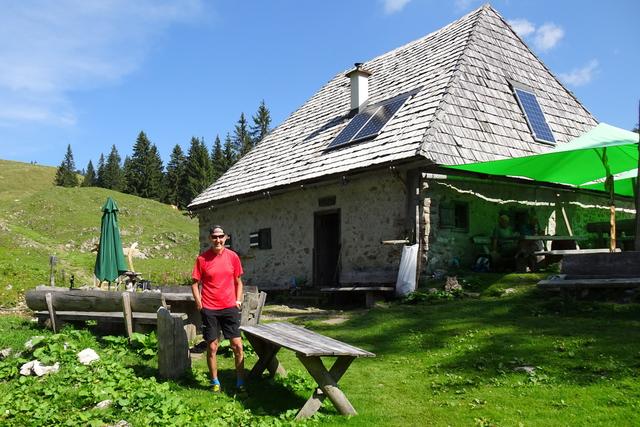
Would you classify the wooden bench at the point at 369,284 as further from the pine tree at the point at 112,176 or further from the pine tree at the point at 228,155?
the pine tree at the point at 112,176

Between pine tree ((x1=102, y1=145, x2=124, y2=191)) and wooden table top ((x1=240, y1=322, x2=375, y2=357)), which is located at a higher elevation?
pine tree ((x1=102, y1=145, x2=124, y2=191))

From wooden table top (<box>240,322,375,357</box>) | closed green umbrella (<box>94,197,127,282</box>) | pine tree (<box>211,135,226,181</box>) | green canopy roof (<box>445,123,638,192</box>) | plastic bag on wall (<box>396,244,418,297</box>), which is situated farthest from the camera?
pine tree (<box>211,135,226,181</box>)

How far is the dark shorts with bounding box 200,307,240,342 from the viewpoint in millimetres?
5766

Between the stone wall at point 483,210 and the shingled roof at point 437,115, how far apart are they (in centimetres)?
77

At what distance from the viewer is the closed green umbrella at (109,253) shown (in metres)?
11.2

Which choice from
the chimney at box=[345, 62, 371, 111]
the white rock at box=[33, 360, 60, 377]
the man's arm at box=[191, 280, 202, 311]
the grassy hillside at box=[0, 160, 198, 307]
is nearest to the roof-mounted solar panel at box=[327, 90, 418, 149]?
A: the chimney at box=[345, 62, 371, 111]

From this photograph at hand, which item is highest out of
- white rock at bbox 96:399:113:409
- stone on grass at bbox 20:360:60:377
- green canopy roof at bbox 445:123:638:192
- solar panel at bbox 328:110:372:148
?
solar panel at bbox 328:110:372:148

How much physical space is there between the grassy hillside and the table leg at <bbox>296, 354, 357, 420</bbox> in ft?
41.0

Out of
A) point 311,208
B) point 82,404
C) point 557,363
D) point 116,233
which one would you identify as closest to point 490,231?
point 311,208

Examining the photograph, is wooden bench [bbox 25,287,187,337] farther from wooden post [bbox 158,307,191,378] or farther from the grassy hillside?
the grassy hillside

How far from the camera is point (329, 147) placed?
14664mm

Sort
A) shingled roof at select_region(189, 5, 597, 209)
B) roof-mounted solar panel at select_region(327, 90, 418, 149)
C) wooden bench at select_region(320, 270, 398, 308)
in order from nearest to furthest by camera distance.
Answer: wooden bench at select_region(320, 270, 398, 308), shingled roof at select_region(189, 5, 597, 209), roof-mounted solar panel at select_region(327, 90, 418, 149)

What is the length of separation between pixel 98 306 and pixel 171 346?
242 centimetres

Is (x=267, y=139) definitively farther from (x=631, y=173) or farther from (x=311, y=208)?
(x=631, y=173)
